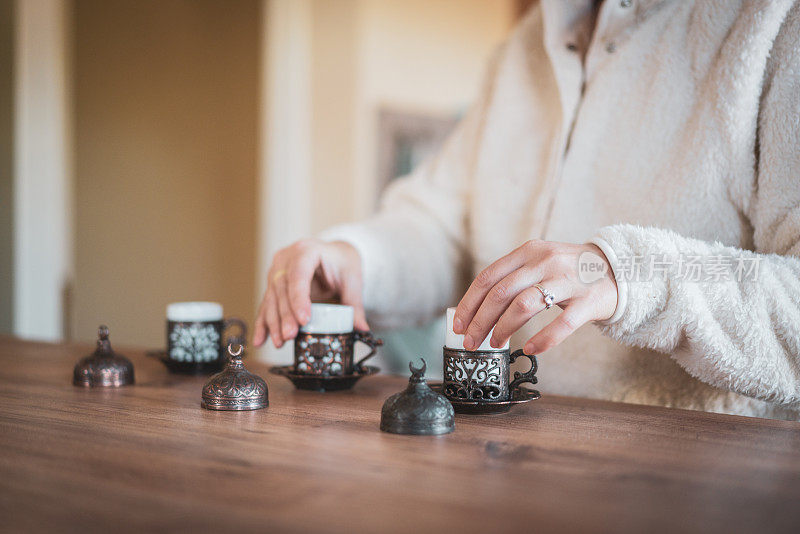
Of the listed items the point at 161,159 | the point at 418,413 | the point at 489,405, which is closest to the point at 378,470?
the point at 418,413

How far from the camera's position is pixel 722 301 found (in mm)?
831

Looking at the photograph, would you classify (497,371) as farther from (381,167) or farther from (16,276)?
(16,276)

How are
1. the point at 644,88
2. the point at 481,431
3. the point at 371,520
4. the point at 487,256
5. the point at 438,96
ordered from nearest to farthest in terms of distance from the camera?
1. the point at 371,520
2. the point at 481,431
3. the point at 644,88
4. the point at 487,256
5. the point at 438,96

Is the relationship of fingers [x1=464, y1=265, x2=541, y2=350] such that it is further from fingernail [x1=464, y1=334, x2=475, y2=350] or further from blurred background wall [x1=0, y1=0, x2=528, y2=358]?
blurred background wall [x1=0, y1=0, x2=528, y2=358]

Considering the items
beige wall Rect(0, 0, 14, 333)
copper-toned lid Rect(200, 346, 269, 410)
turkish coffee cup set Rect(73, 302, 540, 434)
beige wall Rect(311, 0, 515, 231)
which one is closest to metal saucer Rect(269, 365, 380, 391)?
turkish coffee cup set Rect(73, 302, 540, 434)

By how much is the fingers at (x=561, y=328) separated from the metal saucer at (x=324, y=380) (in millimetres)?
314

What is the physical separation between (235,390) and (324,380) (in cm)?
16

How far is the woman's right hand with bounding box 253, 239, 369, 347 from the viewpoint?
40.0 inches

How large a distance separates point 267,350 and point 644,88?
205 cm

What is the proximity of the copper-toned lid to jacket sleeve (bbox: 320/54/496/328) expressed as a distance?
18.0 inches

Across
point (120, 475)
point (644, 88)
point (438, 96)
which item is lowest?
point (120, 475)

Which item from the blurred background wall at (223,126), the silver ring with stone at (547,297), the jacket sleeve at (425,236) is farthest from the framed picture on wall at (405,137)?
the silver ring with stone at (547,297)

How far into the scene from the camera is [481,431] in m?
0.73

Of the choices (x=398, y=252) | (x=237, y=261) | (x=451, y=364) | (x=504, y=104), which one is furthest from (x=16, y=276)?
(x=451, y=364)
